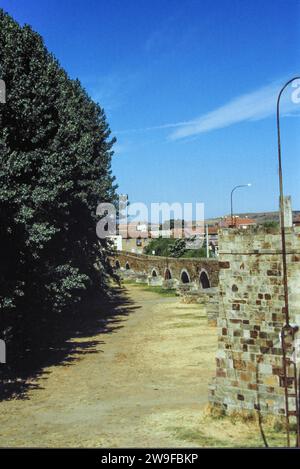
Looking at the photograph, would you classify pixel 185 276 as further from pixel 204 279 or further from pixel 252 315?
pixel 252 315

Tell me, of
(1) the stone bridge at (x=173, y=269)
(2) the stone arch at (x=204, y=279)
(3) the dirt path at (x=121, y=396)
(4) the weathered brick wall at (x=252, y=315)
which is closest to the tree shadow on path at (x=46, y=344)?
(3) the dirt path at (x=121, y=396)

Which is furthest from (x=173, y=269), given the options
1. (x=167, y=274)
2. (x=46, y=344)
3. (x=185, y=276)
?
(x=46, y=344)

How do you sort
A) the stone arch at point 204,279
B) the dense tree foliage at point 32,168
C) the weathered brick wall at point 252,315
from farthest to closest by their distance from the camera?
the stone arch at point 204,279 < the dense tree foliage at point 32,168 < the weathered brick wall at point 252,315

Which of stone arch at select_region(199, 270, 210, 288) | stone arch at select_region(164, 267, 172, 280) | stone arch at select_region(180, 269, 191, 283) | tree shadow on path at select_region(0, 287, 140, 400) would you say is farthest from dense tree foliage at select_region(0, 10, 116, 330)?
stone arch at select_region(164, 267, 172, 280)

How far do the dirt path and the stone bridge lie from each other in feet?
46.3

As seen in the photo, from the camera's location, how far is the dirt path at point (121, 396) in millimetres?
11547

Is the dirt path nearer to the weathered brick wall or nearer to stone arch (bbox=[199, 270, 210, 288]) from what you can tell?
the weathered brick wall

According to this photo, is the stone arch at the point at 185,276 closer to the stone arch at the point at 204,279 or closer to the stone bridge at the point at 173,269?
the stone bridge at the point at 173,269

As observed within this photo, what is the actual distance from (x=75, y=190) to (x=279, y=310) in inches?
591

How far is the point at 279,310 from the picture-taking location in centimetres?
1153

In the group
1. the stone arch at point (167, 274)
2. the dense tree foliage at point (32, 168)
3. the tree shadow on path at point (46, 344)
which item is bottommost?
the tree shadow on path at point (46, 344)

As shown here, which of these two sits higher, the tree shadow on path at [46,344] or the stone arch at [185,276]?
the stone arch at [185,276]

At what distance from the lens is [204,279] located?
43.8 metres

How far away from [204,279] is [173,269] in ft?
26.9
